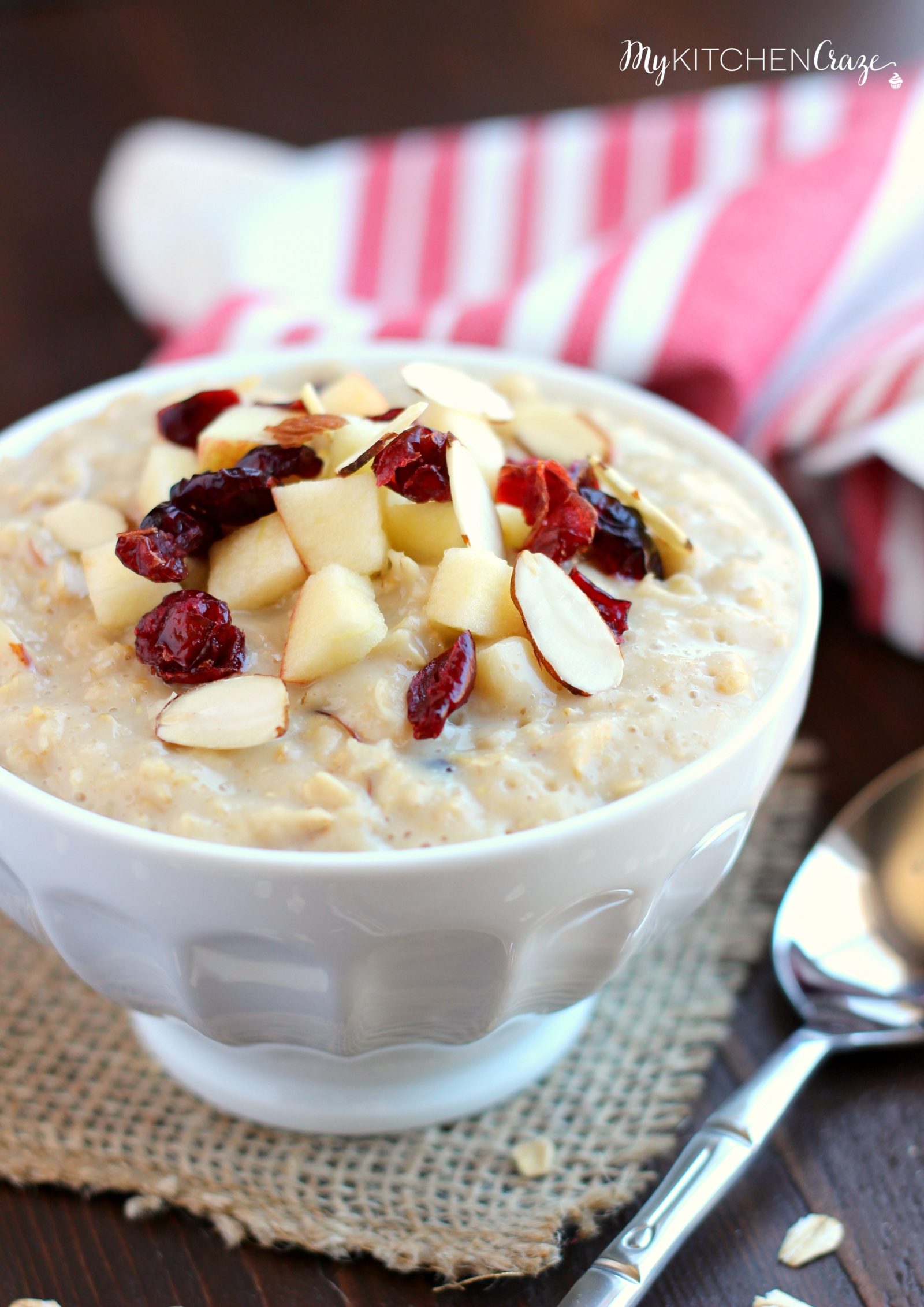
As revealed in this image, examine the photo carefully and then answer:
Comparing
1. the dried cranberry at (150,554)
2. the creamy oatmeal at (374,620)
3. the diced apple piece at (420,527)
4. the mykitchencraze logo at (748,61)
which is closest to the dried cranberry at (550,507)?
→ the creamy oatmeal at (374,620)

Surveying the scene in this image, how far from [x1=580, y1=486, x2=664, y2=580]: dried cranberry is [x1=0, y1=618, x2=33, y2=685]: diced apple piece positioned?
0.72 m

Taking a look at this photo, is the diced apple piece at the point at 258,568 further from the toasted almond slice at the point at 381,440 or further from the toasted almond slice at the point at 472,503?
the toasted almond slice at the point at 472,503

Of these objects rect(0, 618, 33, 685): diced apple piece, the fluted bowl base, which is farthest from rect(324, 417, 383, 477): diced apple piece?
the fluted bowl base

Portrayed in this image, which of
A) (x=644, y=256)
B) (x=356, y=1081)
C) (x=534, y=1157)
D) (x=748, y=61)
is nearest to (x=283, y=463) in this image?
(x=356, y=1081)

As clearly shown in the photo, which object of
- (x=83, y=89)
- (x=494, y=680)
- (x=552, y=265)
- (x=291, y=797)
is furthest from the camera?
(x=83, y=89)

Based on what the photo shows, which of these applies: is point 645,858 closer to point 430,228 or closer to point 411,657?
point 411,657

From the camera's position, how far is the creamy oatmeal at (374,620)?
1366mm

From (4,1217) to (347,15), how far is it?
4189 millimetres

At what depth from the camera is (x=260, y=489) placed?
1.63m

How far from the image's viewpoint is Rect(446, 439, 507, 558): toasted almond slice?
1.57 metres

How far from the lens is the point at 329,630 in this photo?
1444mm

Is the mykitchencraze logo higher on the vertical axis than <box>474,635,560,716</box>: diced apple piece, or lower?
higher

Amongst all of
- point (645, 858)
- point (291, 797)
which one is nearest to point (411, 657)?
point (291, 797)

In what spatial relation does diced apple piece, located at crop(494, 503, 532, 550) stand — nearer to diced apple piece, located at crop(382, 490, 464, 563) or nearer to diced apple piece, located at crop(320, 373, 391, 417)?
diced apple piece, located at crop(382, 490, 464, 563)
